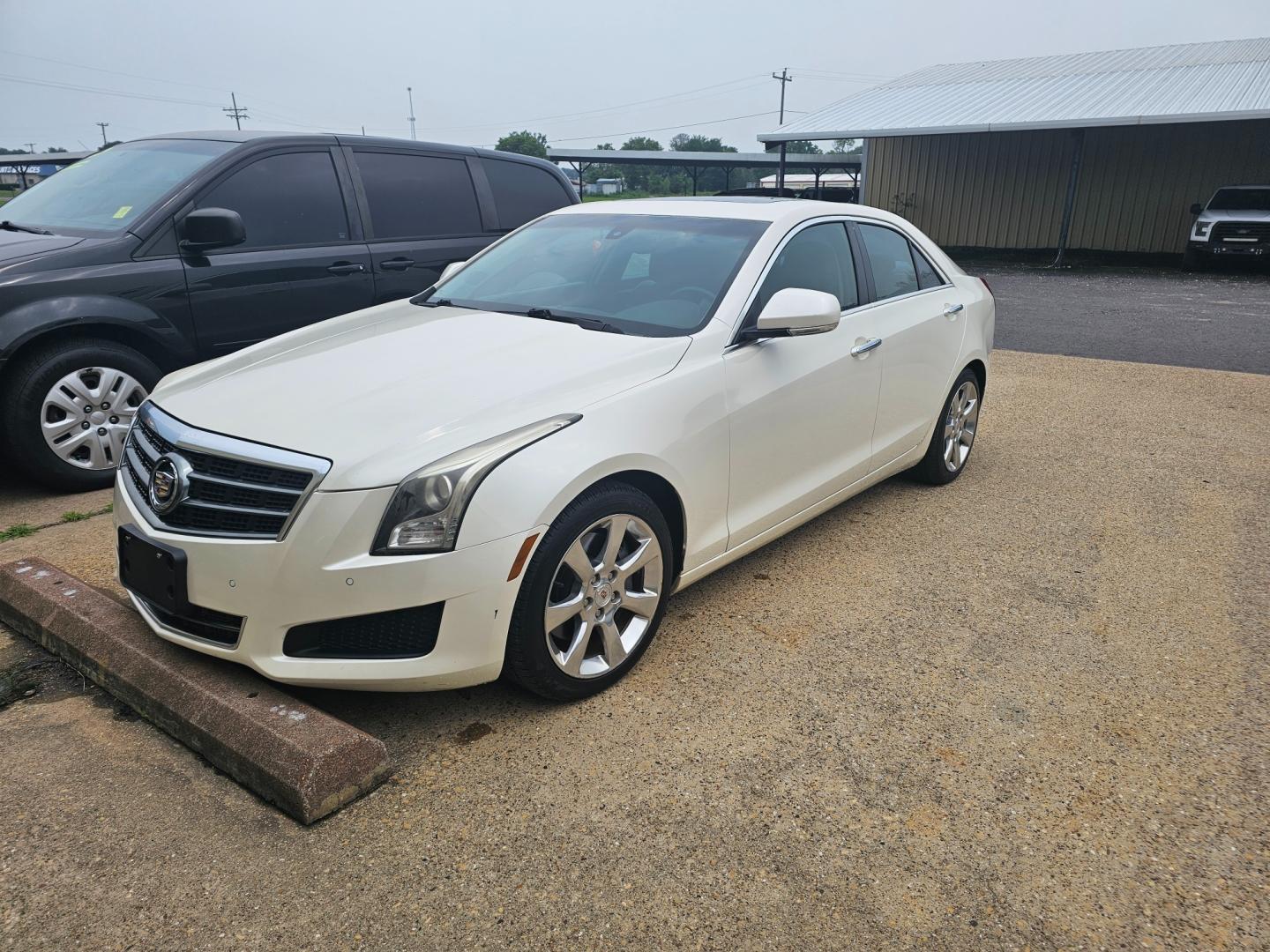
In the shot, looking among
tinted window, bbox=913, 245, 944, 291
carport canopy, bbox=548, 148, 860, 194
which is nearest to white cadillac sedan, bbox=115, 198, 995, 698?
tinted window, bbox=913, 245, 944, 291

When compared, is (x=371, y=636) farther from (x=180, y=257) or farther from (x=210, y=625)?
(x=180, y=257)

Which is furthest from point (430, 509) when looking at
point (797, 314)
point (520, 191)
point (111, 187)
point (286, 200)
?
point (520, 191)

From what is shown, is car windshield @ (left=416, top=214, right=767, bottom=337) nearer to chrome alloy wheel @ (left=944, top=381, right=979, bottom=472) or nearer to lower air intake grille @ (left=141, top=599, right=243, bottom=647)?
lower air intake grille @ (left=141, top=599, right=243, bottom=647)

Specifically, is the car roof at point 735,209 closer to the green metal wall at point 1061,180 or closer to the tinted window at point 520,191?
the tinted window at point 520,191

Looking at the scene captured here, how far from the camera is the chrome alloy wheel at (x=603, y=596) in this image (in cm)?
280

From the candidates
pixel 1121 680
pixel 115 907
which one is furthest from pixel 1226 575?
pixel 115 907

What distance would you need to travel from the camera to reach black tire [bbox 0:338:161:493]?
4508 mm

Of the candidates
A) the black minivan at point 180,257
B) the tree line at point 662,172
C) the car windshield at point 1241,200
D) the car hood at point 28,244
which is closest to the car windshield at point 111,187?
the black minivan at point 180,257

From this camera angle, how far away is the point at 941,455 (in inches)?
200

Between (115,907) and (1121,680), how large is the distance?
10.2 ft

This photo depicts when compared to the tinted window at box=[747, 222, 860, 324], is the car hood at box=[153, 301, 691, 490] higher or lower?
lower

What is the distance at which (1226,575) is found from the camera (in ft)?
13.3

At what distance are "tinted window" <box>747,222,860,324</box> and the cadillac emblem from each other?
2043 mm

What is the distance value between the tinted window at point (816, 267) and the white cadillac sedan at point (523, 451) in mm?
13
